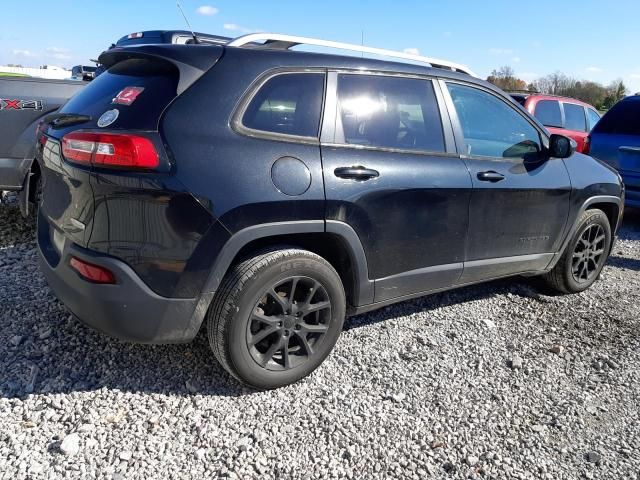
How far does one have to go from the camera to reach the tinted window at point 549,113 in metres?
9.18

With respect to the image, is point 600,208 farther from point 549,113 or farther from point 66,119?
point 549,113

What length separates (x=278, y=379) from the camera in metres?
2.87

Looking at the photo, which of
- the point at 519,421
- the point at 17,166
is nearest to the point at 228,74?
the point at 519,421

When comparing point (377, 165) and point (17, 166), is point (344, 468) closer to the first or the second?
point (377, 165)

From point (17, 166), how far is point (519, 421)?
469 cm

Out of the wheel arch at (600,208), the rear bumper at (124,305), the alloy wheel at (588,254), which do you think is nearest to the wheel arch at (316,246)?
the rear bumper at (124,305)

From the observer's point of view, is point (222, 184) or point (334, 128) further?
point (334, 128)

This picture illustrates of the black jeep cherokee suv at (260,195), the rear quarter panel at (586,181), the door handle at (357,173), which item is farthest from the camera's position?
the rear quarter panel at (586,181)

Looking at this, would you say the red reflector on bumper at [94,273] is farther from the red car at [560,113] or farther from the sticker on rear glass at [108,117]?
the red car at [560,113]

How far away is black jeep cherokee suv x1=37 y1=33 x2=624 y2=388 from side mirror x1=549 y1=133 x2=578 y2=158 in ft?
1.94

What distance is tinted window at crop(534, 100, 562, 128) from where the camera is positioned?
918 cm

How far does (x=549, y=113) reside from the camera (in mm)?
9375

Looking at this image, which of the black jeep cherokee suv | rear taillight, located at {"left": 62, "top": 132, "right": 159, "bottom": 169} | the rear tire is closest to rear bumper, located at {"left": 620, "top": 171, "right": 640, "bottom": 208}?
the rear tire

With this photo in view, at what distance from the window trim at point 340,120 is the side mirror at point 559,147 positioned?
3.43 ft
